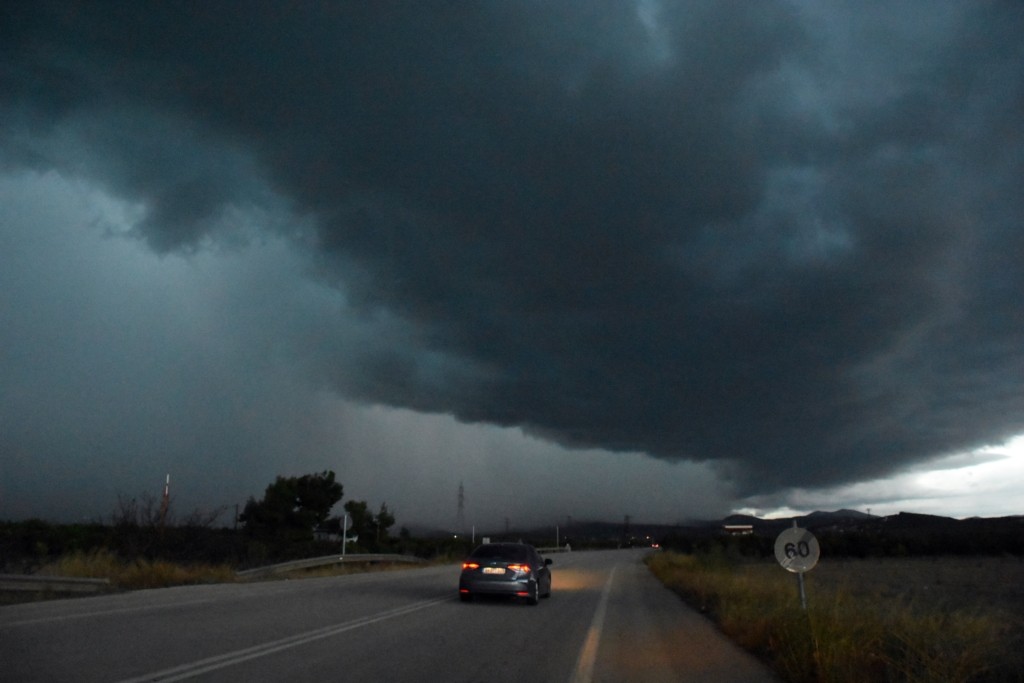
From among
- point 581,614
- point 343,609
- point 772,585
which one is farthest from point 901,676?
point 772,585

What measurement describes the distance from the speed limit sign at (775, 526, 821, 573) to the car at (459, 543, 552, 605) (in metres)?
6.96

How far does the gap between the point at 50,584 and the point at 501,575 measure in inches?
406

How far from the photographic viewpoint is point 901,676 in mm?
9195

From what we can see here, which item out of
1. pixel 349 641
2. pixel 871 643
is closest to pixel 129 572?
pixel 349 641

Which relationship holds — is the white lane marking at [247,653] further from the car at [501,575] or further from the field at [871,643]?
the field at [871,643]

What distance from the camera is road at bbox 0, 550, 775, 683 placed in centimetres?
932

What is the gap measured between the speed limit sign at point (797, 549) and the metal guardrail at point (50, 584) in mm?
15795

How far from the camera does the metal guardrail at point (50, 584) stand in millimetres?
17406

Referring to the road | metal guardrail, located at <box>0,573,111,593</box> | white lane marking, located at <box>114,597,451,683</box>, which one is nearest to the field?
the road

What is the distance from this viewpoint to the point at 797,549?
47.3ft

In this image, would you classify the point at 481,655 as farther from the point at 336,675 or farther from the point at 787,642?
the point at 787,642

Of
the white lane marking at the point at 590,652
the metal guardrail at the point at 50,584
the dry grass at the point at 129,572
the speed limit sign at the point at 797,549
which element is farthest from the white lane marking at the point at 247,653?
the dry grass at the point at 129,572

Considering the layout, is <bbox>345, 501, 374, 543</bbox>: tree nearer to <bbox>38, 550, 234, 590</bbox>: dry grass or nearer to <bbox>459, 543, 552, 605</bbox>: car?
<bbox>38, 550, 234, 590</bbox>: dry grass

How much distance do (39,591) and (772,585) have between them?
58.7 feet
